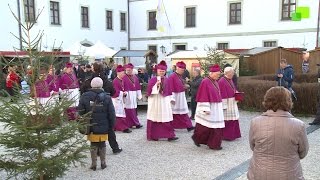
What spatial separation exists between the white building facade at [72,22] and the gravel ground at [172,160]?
18.8 meters

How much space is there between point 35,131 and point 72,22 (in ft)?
88.4

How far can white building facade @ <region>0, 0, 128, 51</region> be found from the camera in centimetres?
2484

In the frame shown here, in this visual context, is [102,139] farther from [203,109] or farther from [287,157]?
[287,157]

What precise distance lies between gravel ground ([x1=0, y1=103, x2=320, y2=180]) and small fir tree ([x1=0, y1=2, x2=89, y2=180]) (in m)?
1.43

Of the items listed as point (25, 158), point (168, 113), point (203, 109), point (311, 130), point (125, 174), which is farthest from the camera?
point (311, 130)

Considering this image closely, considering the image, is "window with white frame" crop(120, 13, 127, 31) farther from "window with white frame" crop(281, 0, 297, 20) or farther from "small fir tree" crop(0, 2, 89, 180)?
"small fir tree" crop(0, 2, 89, 180)

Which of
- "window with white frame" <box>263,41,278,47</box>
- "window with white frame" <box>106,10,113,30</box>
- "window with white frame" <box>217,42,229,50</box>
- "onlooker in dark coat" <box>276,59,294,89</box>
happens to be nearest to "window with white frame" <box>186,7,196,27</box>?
"window with white frame" <box>217,42,229,50</box>

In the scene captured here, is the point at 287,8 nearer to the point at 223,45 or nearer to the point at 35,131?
the point at 223,45

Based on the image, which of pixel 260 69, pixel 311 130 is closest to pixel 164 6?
pixel 260 69

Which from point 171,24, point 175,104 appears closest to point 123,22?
point 171,24

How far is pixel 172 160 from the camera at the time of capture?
6441mm

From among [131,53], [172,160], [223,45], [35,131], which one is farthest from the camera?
[223,45]

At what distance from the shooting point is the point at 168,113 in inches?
310

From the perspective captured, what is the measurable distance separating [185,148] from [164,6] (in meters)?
28.0
